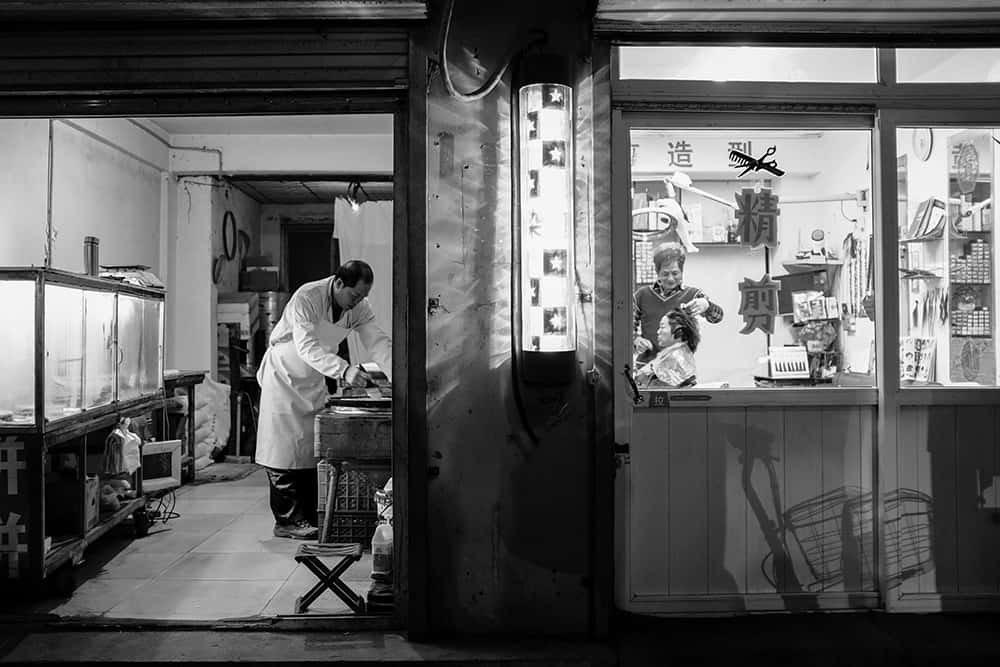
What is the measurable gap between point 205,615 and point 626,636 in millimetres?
2215

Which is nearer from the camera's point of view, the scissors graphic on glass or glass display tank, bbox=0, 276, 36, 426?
the scissors graphic on glass

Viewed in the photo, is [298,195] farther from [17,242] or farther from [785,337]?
[785,337]

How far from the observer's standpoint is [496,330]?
3.61 meters

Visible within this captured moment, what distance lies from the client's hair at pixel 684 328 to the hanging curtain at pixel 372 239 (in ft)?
19.7

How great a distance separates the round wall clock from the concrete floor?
406 cm

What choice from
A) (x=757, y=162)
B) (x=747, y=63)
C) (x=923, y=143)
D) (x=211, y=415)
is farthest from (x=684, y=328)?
(x=211, y=415)

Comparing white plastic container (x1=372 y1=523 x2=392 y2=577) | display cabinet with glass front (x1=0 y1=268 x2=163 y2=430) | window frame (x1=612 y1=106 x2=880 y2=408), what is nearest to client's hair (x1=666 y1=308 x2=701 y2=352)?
window frame (x1=612 y1=106 x2=880 y2=408)

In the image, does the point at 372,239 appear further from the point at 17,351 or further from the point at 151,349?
the point at 17,351

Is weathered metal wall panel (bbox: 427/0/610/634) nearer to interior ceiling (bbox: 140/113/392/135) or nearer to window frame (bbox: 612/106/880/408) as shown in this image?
window frame (bbox: 612/106/880/408)

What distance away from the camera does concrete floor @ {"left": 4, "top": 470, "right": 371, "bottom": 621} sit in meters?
4.01

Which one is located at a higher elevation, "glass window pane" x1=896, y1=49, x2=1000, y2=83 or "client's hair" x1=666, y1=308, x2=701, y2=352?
"glass window pane" x1=896, y1=49, x2=1000, y2=83

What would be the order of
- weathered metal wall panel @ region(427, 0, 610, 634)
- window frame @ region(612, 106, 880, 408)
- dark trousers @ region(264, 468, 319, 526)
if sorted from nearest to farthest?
weathered metal wall panel @ region(427, 0, 610, 634)
window frame @ region(612, 106, 880, 408)
dark trousers @ region(264, 468, 319, 526)

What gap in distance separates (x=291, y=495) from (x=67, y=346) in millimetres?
1910

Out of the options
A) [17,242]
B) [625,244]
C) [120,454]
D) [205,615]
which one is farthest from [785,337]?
[17,242]
